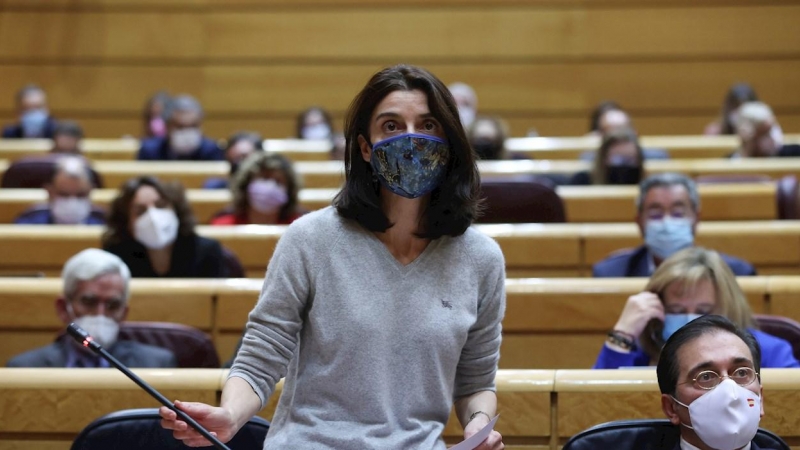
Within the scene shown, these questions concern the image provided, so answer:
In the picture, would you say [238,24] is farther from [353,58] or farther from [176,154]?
[176,154]

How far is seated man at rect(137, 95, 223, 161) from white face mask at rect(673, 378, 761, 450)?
504cm

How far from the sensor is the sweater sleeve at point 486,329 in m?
1.73

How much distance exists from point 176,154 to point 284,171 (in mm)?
2250

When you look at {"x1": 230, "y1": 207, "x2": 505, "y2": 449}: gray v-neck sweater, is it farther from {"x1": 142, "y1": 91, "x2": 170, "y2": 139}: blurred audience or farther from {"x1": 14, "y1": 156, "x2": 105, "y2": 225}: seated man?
{"x1": 142, "y1": 91, "x2": 170, "y2": 139}: blurred audience

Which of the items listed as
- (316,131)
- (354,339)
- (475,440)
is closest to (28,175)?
(316,131)

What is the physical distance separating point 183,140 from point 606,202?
2.79 meters

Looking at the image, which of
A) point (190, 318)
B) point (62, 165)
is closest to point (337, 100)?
point (62, 165)

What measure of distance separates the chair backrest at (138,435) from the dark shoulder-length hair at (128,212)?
1961 mm

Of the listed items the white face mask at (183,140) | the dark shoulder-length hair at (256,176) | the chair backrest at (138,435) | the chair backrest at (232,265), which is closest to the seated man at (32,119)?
the white face mask at (183,140)

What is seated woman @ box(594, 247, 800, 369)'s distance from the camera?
2.71 meters

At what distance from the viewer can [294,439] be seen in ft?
5.28

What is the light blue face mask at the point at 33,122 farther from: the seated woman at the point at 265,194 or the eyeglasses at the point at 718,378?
the eyeglasses at the point at 718,378

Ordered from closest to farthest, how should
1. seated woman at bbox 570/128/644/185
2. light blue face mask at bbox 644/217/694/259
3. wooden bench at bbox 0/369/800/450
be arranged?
wooden bench at bbox 0/369/800/450
light blue face mask at bbox 644/217/694/259
seated woman at bbox 570/128/644/185

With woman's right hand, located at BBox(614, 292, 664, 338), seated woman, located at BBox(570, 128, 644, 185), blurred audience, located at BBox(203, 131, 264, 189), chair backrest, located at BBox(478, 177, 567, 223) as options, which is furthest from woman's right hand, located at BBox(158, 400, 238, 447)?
blurred audience, located at BBox(203, 131, 264, 189)
